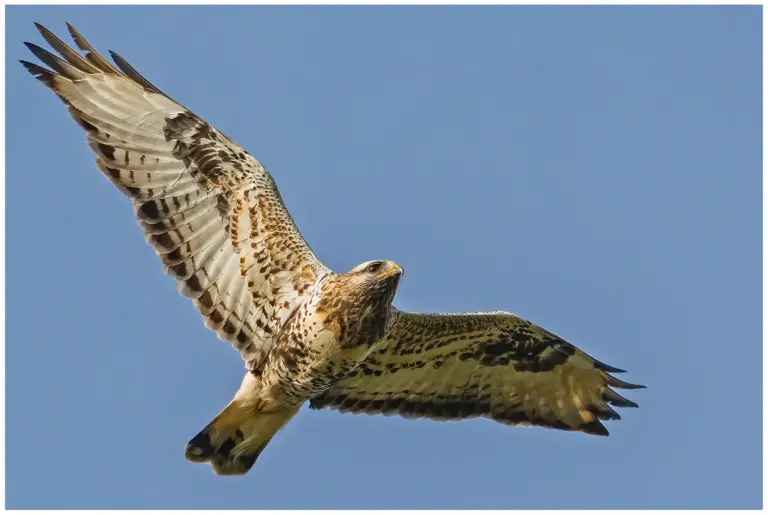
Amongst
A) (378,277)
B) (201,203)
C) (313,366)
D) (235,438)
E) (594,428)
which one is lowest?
(235,438)

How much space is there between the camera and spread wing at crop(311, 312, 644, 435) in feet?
47.0

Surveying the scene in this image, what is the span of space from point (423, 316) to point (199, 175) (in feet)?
7.76

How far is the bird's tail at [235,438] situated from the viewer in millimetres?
13797

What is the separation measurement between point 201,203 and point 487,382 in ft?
10.4

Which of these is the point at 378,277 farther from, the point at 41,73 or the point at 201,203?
the point at 41,73

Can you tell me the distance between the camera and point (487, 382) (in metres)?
14.6

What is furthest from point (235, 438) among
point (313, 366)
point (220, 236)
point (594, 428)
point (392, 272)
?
point (594, 428)

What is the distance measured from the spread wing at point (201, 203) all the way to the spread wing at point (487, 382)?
1132 mm

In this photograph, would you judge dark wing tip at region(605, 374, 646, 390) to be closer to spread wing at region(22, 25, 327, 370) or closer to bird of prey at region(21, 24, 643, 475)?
bird of prey at region(21, 24, 643, 475)

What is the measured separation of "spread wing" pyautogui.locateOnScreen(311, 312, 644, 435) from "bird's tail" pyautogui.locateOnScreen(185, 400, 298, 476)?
58 centimetres

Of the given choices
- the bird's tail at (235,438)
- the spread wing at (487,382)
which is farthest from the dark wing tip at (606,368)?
the bird's tail at (235,438)

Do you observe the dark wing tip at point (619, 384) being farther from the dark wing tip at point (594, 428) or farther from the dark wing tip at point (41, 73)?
the dark wing tip at point (41, 73)

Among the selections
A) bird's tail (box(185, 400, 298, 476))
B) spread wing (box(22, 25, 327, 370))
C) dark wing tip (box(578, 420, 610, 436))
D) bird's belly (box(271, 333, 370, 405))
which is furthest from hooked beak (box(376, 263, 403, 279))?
dark wing tip (box(578, 420, 610, 436))

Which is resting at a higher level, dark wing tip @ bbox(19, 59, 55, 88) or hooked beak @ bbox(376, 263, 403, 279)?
dark wing tip @ bbox(19, 59, 55, 88)
